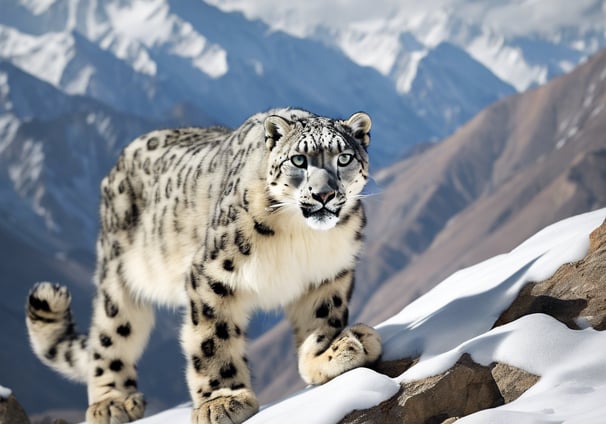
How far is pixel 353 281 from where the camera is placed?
773 centimetres

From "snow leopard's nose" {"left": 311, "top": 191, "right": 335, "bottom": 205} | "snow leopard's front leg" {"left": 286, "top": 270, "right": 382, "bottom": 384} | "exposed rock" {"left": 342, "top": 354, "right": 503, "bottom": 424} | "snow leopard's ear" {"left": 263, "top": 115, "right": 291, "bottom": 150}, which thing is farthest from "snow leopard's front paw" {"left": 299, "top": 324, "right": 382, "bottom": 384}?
"snow leopard's ear" {"left": 263, "top": 115, "right": 291, "bottom": 150}

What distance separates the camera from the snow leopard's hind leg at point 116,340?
920cm

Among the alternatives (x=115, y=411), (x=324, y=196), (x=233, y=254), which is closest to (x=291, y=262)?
(x=233, y=254)

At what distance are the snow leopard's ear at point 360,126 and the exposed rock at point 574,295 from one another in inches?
73.8

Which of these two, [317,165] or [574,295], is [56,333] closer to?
[317,165]

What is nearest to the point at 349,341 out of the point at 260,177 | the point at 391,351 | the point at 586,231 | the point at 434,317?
the point at 391,351

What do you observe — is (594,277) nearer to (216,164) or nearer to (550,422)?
(550,422)

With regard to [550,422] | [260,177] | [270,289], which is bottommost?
[550,422]

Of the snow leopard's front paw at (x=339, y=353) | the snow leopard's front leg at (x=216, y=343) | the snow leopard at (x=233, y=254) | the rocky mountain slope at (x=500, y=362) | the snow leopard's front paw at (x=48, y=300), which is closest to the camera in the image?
the rocky mountain slope at (x=500, y=362)

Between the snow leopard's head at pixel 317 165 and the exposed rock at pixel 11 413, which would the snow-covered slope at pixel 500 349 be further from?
the exposed rock at pixel 11 413

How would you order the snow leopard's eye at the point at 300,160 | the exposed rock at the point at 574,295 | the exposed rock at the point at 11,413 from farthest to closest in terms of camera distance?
the exposed rock at the point at 11,413 < the snow leopard's eye at the point at 300,160 < the exposed rock at the point at 574,295

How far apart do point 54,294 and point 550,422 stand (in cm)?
664

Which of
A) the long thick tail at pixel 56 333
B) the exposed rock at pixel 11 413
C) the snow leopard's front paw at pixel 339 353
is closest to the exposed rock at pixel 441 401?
the snow leopard's front paw at pixel 339 353

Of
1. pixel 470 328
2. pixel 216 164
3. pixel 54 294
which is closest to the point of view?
pixel 470 328
